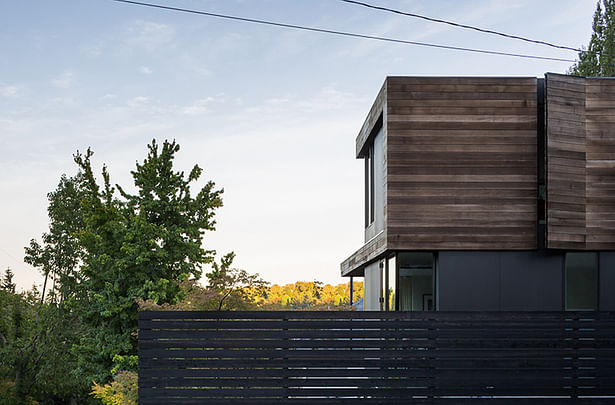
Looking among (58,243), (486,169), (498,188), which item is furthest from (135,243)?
(58,243)

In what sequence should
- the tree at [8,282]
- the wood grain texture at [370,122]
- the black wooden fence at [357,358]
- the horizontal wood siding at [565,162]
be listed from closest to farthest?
the black wooden fence at [357,358] < the horizontal wood siding at [565,162] < the wood grain texture at [370,122] < the tree at [8,282]

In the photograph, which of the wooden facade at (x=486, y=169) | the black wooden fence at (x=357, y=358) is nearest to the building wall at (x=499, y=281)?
the wooden facade at (x=486, y=169)

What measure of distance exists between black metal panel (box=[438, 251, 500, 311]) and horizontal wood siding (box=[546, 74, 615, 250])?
0.98m

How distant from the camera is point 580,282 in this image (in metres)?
10.8

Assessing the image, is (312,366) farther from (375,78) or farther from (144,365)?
(375,78)

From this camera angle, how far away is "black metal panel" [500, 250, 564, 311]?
1059 cm

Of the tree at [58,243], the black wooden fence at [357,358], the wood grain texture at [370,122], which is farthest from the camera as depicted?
the tree at [58,243]

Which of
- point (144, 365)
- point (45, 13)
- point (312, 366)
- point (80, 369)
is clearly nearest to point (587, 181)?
point (312, 366)

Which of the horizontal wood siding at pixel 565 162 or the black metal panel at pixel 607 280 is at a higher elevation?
the horizontal wood siding at pixel 565 162

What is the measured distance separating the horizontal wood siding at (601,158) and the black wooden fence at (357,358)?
2.67 metres

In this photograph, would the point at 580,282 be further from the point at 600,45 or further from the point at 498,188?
the point at 600,45

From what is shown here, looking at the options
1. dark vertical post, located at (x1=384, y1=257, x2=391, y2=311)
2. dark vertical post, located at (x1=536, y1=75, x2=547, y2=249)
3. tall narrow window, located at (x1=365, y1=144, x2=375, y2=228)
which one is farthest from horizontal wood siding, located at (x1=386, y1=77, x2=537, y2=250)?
tall narrow window, located at (x1=365, y1=144, x2=375, y2=228)

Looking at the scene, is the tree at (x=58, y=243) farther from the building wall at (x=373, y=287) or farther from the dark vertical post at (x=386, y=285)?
the dark vertical post at (x=386, y=285)

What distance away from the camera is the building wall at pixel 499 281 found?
10.5 meters
